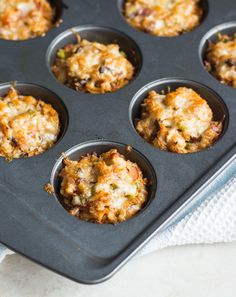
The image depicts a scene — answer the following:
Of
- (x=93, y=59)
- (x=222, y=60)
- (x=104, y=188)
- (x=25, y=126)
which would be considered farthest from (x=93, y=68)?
(x=104, y=188)

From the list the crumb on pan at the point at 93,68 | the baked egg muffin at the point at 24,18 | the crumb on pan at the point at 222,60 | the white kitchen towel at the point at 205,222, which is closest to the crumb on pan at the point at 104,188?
the white kitchen towel at the point at 205,222

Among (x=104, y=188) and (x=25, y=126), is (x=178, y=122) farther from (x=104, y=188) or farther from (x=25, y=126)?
(x=25, y=126)

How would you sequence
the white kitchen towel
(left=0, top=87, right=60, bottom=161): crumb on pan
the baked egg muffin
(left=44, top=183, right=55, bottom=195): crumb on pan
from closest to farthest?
(left=44, top=183, right=55, bottom=195): crumb on pan < the white kitchen towel < (left=0, top=87, right=60, bottom=161): crumb on pan < the baked egg muffin


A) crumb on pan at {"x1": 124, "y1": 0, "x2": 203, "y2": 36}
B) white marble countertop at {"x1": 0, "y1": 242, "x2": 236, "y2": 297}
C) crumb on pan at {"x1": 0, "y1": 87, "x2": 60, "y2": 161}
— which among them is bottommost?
white marble countertop at {"x1": 0, "y1": 242, "x2": 236, "y2": 297}

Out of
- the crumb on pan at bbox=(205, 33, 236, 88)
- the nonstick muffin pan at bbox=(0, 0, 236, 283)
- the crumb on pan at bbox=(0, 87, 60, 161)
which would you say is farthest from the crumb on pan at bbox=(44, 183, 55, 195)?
the crumb on pan at bbox=(205, 33, 236, 88)

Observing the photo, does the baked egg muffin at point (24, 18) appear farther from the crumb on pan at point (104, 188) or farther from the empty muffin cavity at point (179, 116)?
the crumb on pan at point (104, 188)

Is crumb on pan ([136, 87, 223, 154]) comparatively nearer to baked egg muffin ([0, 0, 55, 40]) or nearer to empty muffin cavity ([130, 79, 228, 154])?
empty muffin cavity ([130, 79, 228, 154])
